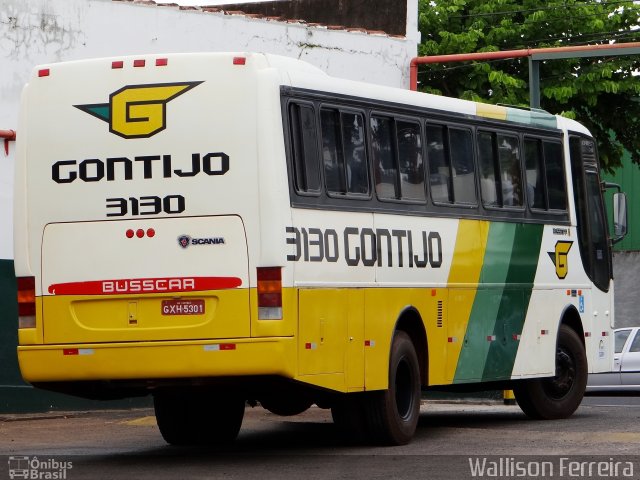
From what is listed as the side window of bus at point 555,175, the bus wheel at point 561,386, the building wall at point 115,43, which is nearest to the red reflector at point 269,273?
the bus wheel at point 561,386

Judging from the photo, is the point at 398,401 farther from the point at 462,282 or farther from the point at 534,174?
the point at 534,174

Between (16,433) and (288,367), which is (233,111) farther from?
(16,433)

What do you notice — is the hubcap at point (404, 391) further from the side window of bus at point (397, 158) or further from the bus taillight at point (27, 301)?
the bus taillight at point (27, 301)

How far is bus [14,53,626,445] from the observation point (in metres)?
12.4

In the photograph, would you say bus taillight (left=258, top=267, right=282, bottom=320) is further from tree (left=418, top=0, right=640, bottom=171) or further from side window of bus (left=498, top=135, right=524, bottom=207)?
tree (left=418, top=0, right=640, bottom=171)

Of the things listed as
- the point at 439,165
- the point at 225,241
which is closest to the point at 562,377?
the point at 439,165

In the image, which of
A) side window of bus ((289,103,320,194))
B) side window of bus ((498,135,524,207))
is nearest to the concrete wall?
side window of bus ((498,135,524,207))

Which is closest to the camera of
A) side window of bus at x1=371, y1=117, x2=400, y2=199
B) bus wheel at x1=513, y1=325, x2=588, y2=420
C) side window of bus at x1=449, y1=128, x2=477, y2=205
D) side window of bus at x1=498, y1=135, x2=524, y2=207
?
side window of bus at x1=371, y1=117, x2=400, y2=199

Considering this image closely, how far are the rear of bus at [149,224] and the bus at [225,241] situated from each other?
0.5 inches

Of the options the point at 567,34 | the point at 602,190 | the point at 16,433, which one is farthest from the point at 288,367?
the point at 567,34

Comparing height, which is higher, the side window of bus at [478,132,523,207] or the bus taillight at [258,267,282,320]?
the side window of bus at [478,132,523,207]

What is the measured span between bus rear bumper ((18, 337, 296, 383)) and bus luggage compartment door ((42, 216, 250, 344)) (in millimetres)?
75

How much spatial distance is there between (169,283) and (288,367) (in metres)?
1.13

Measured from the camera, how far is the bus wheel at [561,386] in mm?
17422
